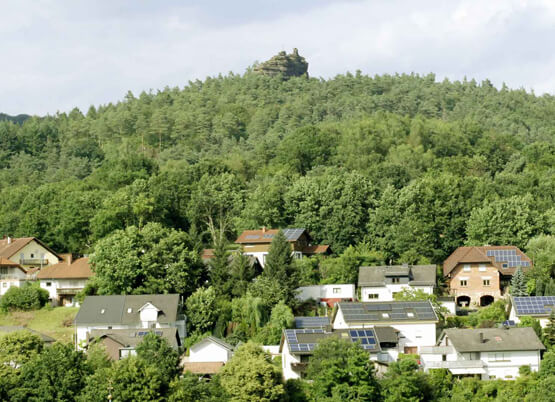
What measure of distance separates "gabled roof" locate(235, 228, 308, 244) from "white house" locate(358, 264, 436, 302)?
28.7 ft

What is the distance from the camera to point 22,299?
202ft

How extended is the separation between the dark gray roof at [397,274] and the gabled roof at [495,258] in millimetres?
2704

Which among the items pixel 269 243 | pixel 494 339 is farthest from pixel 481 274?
pixel 269 243

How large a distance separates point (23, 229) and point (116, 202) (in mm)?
10436

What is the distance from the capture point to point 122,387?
44.4 meters

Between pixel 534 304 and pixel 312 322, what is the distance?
13988 mm

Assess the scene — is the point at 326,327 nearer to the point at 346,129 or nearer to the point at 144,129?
the point at 346,129

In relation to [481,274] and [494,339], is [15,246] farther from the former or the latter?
[494,339]

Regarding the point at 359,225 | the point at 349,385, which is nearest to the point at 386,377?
the point at 349,385

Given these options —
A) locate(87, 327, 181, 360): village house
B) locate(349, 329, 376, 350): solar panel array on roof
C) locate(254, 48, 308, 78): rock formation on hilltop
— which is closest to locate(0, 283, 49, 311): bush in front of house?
locate(87, 327, 181, 360): village house

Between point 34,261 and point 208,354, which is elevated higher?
point 34,261

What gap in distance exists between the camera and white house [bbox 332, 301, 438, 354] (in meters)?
54.0

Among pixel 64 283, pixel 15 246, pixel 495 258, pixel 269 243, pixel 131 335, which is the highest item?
pixel 15 246

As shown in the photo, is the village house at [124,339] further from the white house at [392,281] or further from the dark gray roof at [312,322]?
the white house at [392,281]
